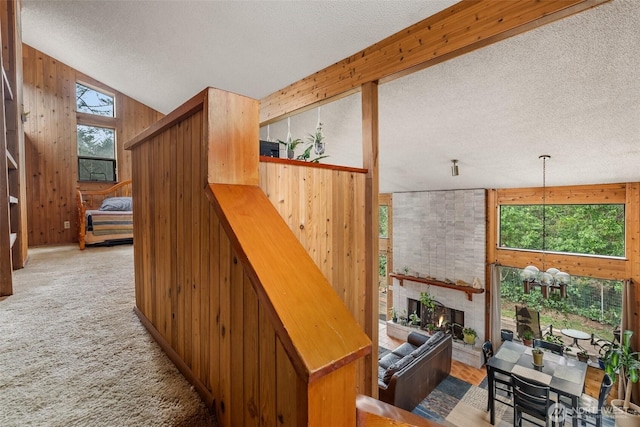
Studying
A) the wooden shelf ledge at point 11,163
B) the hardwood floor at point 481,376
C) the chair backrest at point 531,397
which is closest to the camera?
the wooden shelf ledge at point 11,163

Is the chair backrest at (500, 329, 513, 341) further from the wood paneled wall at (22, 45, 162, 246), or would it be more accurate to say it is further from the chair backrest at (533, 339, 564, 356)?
the wood paneled wall at (22, 45, 162, 246)

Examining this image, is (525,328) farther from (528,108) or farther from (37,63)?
(37,63)

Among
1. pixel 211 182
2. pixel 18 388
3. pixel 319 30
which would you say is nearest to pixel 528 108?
pixel 319 30

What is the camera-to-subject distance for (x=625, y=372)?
4.81 metres

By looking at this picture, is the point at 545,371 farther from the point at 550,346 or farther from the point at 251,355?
the point at 251,355

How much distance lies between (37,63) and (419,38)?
19.9 ft

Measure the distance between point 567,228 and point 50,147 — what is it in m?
9.57

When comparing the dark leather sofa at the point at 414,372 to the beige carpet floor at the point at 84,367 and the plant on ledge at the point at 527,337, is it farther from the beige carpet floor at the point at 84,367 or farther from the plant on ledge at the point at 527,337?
the beige carpet floor at the point at 84,367

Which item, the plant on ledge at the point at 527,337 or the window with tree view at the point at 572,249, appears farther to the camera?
the plant on ledge at the point at 527,337

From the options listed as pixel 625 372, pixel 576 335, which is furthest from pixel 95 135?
pixel 625 372

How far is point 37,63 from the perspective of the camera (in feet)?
15.7

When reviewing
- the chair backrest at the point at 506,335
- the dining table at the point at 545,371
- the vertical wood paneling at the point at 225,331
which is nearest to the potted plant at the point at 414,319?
the chair backrest at the point at 506,335

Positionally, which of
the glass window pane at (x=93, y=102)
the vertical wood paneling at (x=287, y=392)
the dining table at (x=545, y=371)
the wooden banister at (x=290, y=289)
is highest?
the glass window pane at (x=93, y=102)

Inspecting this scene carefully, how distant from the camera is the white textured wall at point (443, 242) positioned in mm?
6309
